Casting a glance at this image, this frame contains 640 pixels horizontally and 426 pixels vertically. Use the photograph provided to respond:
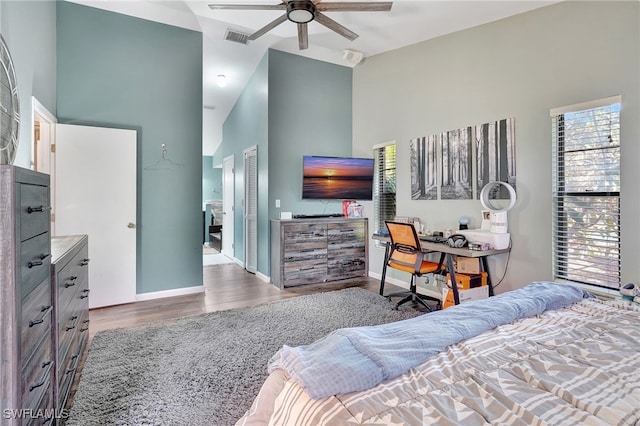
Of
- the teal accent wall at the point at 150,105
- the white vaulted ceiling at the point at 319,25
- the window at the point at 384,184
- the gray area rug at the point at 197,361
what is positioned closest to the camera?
the gray area rug at the point at 197,361

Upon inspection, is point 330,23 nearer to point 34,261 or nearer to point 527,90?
point 527,90

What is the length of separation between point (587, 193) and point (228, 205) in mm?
5750

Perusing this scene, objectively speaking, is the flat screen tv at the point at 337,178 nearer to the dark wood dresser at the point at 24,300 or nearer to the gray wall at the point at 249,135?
the gray wall at the point at 249,135

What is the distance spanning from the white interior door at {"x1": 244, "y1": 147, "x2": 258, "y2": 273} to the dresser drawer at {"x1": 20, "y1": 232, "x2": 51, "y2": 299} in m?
3.62

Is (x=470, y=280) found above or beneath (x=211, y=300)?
above

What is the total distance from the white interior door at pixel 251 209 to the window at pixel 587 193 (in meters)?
3.80

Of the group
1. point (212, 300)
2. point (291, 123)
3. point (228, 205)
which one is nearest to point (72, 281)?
point (212, 300)

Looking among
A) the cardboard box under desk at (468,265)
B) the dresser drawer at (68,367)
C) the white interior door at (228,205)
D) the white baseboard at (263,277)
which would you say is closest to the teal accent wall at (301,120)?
the white baseboard at (263,277)

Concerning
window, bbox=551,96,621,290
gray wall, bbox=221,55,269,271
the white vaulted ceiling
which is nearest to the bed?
window, bbox=551,96,621,290

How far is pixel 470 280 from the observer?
125 inches

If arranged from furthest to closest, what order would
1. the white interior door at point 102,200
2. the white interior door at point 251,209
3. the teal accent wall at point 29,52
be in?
the white interior door at point 251,209
the white interior door at point 102,200
the teal accent wall at point 29,52

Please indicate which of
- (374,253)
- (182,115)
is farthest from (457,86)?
(182,115)

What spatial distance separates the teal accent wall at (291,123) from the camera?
457 cm

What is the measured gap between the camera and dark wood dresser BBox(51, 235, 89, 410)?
1.56 meters
